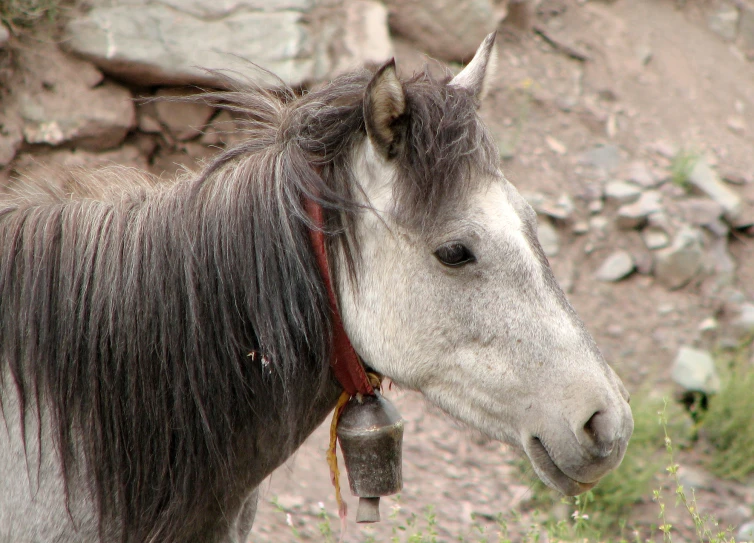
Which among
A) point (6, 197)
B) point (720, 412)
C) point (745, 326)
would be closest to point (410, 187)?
point (6, 197)

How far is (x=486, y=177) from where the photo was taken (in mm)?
2049

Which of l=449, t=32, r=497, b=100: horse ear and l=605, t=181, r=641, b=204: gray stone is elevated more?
l=449, t=32, r=497, b=100: horse ear

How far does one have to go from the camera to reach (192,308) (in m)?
1.97

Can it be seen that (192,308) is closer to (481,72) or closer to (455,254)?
(455,254)

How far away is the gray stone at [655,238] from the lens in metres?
5.69

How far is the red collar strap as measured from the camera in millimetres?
1991

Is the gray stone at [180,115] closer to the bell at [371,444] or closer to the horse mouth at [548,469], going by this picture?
the bell at [371,444]

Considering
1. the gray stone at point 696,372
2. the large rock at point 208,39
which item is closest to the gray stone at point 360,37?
the large rock at point 208,39

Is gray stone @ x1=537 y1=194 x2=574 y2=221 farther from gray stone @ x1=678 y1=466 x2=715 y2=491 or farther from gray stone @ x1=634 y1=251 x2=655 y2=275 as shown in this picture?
gray stone @ x1=678 y1=466 x2=715 y2=491

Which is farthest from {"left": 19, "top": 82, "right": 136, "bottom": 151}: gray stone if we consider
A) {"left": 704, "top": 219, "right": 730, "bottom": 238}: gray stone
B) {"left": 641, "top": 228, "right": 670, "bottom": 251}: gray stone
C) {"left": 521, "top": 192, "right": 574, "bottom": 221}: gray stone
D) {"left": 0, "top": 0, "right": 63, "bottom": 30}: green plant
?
{"left": 704, "top": 219, "right": 730, "bottom": 238}: gray stone

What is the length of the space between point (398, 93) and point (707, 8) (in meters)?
7.00

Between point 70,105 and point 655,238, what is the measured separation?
414 centimetres

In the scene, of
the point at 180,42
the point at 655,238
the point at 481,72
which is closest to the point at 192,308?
the point at 481,72

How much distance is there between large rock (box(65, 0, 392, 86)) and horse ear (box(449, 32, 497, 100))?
2.36 meters
